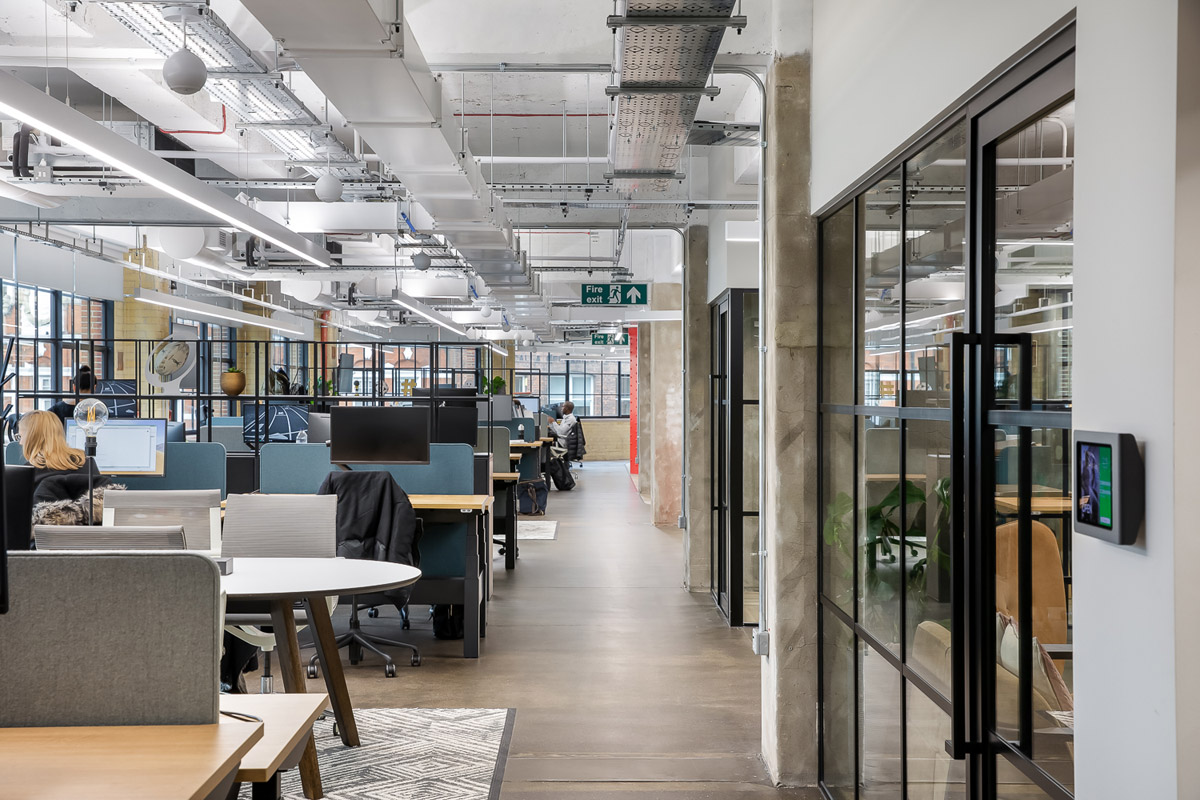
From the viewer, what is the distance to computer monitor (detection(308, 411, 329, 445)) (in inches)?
272

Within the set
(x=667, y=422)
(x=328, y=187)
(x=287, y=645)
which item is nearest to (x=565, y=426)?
(x=667, y=422)

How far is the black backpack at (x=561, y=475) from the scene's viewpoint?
603 inches

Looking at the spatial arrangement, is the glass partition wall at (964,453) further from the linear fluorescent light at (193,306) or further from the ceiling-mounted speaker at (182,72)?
the linear fluorescent light at (193,306)

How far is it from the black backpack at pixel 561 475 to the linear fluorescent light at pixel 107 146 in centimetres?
917

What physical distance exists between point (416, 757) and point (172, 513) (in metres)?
1.43

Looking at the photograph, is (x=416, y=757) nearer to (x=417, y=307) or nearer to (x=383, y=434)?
(x=383, y=434)

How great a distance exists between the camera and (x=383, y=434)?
6.05 metres

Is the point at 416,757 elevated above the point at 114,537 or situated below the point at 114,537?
below

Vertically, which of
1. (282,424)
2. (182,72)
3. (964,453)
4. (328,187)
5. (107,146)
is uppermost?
(328,187)

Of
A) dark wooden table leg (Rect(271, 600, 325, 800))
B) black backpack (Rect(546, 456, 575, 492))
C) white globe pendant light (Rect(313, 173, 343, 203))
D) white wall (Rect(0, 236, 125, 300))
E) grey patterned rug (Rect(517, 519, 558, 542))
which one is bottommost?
grey patterned rug (Rect(517, 519, 558, 542))

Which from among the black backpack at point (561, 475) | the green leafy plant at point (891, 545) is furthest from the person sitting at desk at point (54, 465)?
the black backpack at point (561, 475)

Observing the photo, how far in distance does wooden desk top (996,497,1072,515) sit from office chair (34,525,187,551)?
2492 millimetres

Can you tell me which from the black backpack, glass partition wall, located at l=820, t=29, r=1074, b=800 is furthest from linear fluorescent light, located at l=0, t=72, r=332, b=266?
the black backpack

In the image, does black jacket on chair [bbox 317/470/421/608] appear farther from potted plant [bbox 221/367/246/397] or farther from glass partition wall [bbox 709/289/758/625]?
glass partition wall [bbox 709/289/758/625]
